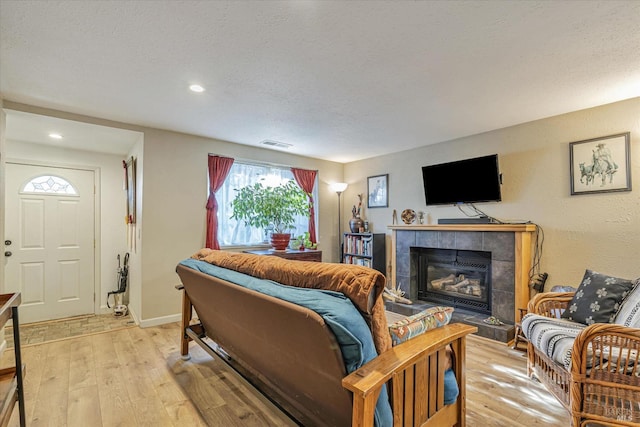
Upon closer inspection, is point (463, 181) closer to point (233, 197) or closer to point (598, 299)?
point (598, 299)

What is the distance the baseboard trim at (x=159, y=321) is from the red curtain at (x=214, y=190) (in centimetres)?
98

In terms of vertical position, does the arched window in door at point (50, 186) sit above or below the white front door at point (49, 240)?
above

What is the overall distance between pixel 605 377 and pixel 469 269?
2352mm

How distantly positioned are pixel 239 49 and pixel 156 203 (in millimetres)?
2448

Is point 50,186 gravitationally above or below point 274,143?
below

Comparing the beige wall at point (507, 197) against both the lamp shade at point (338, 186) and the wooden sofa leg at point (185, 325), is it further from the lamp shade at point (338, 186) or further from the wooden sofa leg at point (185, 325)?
the wooden sofa leg at point (185, 325)

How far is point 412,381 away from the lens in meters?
1.31

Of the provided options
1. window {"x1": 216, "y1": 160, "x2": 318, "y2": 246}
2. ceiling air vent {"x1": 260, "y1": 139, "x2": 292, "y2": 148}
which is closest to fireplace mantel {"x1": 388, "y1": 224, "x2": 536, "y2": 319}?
ceiling air vent {"x1": 260, "y1": 139, "x2": 292, "y2": 148}

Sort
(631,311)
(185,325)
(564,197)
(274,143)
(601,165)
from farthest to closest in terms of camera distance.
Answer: (274,143) < (564,197) < (601,165) < (185,325) < (631,311)

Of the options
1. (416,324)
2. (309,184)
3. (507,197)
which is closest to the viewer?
(416,324)

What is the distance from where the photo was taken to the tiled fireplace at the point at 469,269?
10.9ft

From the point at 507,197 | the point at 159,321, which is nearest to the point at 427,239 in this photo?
the point at 507,197

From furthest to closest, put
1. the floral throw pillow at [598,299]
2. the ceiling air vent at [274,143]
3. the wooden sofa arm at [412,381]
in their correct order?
the ceiling air vent at [274,143] → the floral throw pillow at [598,299] → the wooden sofa arm at [412,381]

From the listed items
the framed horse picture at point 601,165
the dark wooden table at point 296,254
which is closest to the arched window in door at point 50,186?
the dark wooden table at point 296,254
